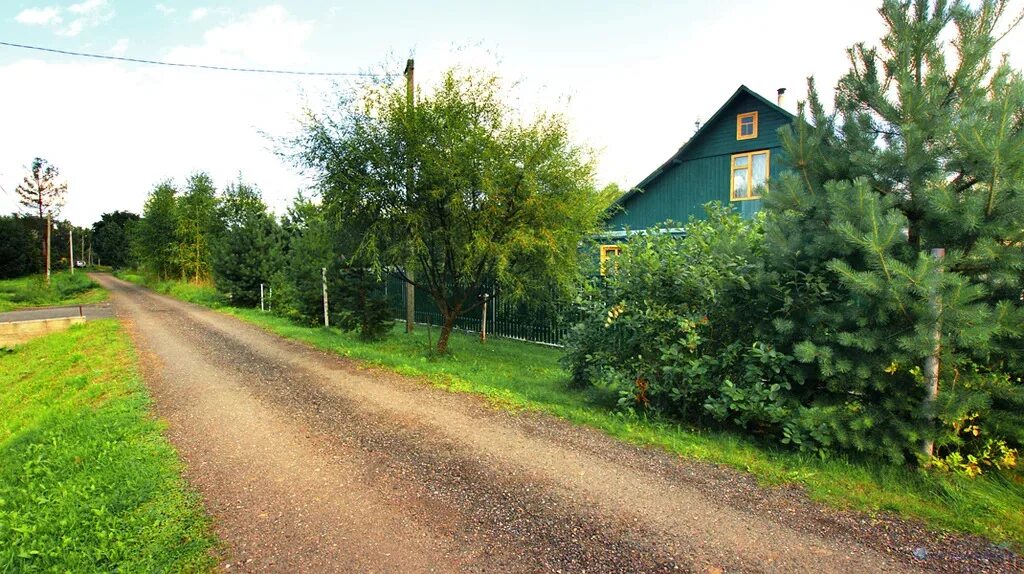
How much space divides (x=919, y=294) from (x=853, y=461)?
4.38ft

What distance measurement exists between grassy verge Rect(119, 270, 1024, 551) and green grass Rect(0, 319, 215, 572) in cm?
325

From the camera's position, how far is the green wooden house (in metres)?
16.3

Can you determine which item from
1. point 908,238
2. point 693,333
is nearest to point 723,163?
point 693,333

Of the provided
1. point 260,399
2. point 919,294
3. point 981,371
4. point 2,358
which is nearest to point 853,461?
point 981,371

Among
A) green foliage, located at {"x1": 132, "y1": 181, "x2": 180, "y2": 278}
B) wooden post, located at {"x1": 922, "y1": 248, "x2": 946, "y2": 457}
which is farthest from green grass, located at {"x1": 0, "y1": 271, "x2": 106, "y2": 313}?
wooden post, located at {"x1": 922, "y1": 248, "x2": 946, "y2": 457}

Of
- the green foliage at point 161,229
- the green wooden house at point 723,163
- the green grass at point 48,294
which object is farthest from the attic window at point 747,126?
the green foliage at point 161,229

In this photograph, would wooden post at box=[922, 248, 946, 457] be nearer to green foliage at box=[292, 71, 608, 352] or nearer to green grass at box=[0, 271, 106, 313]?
green foliage at box=[292, 71, 608, 352]

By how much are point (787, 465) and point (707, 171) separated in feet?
50.7

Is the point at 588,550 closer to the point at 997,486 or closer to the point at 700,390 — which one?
the point at 700,390

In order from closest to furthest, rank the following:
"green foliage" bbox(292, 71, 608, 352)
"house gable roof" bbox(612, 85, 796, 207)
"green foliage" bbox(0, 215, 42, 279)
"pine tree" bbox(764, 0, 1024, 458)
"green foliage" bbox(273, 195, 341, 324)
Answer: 1. "pine tree" bbox(764, 0, 1024, 458)
2. "green foliage" bbox(292, 71, 608, 352)
3. "green foliage" bbox(273, 195, 341, 324)
4. "house gable roof" bbox(612, 85, 796, 207)
5. "green foliage" bbox(0, 215, 42, 279)

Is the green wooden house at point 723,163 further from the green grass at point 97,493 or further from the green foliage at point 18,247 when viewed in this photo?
the green foliage at point 18,247

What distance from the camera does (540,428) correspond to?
4887 mm

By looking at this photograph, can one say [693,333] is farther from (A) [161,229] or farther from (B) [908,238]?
(A) [161,229]

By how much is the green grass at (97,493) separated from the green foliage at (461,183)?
4.28m
